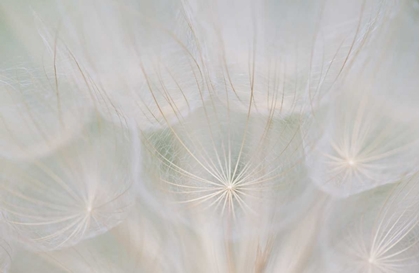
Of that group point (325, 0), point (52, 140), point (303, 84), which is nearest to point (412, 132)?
point (303, 84)

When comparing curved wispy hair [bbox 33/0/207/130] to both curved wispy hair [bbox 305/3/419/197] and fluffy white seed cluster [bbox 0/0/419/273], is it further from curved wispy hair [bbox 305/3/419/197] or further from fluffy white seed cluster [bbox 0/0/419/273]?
curved wispy hair [bbox 305/3/419/197]

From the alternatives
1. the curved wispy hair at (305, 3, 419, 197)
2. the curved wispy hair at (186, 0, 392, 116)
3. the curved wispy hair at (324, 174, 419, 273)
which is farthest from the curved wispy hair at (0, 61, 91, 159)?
the curved wispy hair at (324, 174, 419, 273)

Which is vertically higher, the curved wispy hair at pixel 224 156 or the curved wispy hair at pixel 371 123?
the curved wispy hair at pixel 371 123

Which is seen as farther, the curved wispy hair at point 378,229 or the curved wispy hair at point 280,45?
the curved wispy hair at point 378,229

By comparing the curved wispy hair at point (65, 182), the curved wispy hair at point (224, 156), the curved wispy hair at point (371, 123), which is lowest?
the curved wispy hair at point (65, 182)

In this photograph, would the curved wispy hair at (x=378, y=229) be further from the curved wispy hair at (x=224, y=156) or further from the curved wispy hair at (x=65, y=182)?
the curved wispy hair at (x=65, y=182)

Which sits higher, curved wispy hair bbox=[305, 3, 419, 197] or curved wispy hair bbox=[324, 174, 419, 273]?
curved wispy hair bbox=[305, 3, 419, 197]

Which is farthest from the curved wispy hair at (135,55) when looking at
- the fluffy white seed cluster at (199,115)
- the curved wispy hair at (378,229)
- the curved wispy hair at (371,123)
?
the curved wispy hair at (378,229)

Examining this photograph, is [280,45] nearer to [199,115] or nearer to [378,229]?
[199,115]
